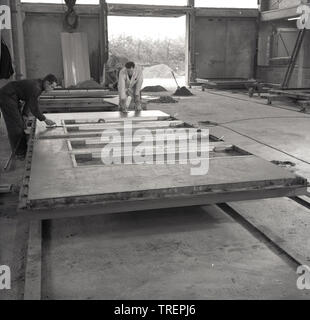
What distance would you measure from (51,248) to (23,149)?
2.96m

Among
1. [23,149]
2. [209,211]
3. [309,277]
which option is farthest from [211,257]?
[23,149]

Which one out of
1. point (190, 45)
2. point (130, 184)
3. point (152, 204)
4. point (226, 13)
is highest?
point (226, 13)

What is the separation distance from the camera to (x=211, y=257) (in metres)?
2.94

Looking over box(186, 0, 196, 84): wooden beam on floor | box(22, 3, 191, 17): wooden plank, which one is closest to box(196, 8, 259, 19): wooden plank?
box(186, 0, 196, 84): wooden beam on floor

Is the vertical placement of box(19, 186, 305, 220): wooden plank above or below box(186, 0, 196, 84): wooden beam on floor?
below

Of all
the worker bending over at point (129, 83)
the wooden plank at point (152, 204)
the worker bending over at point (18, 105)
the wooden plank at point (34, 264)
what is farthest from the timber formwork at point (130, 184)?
the worker bending over at point (129, 83)

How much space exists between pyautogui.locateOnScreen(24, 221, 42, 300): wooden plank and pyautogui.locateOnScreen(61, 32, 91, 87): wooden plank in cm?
1122

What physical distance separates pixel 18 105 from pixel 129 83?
1.96 meters

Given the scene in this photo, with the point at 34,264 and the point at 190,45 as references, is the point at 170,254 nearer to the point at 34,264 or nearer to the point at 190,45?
the point at 34,264

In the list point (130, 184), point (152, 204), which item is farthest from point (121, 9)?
point (152, 204)

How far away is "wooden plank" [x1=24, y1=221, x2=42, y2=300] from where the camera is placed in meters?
2.45

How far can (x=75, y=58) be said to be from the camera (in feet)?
46.8

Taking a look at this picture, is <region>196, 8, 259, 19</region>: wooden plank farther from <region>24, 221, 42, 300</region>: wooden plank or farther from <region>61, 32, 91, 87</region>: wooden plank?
<region>24, 221, 42, 300</region>: wooden plank

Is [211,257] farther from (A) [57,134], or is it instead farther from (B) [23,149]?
(B) [23,149]
